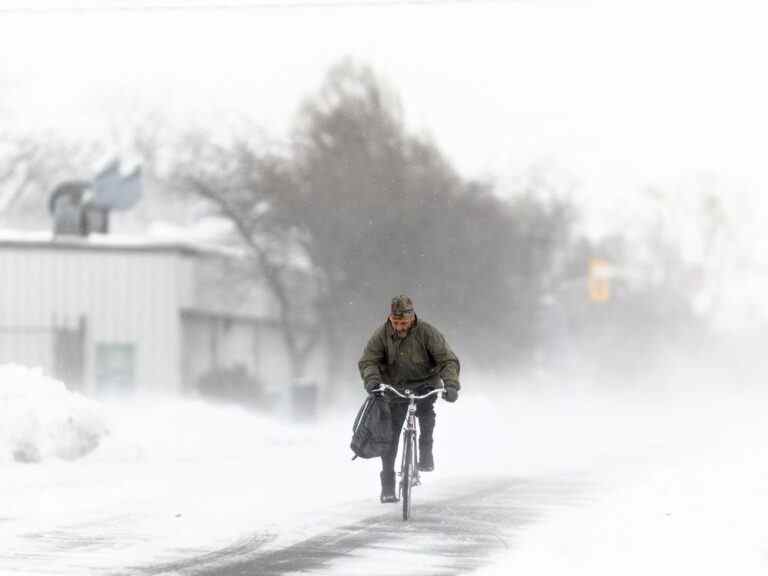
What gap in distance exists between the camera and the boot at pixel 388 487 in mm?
13750

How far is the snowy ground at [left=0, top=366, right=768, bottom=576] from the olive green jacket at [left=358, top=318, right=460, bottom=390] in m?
1.27

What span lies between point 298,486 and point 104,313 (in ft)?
84.7

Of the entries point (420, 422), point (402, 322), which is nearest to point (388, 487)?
point (420, 422)

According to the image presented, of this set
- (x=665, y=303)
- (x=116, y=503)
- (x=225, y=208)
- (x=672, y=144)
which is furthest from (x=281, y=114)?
(x=116, y=503)

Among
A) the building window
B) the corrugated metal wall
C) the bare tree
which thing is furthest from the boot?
the bare tree

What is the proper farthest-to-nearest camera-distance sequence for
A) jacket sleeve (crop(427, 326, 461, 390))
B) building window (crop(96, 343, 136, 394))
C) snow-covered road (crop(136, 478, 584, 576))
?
building window (crop(96, 343, 136, 394)), jacket sleeve (crop(427, 326, 461, 390)), snow-covered road (crop(136, 478, 584, 576))

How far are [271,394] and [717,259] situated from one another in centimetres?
4526

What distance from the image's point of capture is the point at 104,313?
1650 inches

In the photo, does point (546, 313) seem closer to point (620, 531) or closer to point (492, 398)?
point (492, 398)

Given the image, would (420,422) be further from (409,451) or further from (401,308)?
(401,308)

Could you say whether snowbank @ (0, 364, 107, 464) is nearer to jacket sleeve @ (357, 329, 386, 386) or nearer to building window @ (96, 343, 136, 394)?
jacket sleeve @ (357, 329, 386, 386)

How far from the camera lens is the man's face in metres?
12.9

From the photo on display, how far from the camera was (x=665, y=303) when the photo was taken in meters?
77.5

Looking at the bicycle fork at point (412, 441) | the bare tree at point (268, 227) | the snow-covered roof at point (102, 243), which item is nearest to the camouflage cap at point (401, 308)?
the bicycle fork at point (412, 441)
